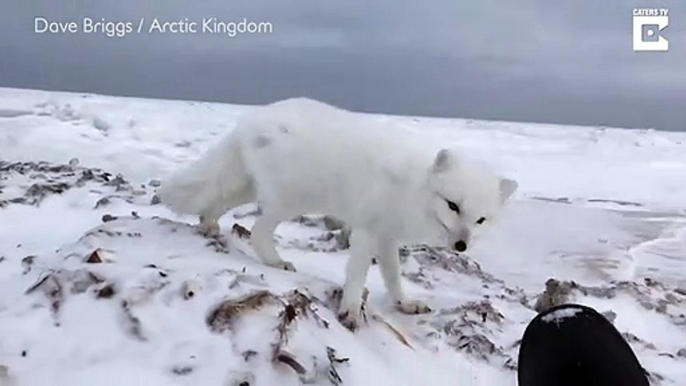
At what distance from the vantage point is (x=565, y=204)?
4.81 m

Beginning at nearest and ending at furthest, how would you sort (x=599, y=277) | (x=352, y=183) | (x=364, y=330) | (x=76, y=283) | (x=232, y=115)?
1. (x=76, y=283)
2. (x=364, y=330)
3. (x=352, y=183)
4. (x=599, y=277)
5. (x=232, y=115)

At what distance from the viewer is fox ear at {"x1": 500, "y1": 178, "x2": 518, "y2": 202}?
181 cm

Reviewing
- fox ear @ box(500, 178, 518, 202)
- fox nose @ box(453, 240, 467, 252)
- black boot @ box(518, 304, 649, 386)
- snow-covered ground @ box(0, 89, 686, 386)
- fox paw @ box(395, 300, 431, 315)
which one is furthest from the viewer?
fox paw @ box(395, 300, 431, 315)

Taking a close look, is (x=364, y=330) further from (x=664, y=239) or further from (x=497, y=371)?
(x=664, y=239)

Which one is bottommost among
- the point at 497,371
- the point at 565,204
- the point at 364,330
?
the point at 565,204

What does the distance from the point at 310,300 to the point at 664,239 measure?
9.42ft

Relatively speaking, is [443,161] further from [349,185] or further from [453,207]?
[349,185]

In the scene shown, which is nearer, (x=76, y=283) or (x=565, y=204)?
(x=76, y=283)

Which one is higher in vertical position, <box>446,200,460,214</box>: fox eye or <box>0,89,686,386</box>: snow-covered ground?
<box>446,200,460,214</box>: fox eye

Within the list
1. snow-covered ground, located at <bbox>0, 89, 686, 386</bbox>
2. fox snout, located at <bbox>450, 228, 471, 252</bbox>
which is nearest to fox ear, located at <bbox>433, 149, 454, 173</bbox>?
fox snout, located at <bbox>450, 228, 471, 252</bbox>

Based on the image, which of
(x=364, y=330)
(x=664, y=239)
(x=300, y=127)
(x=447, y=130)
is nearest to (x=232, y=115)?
(x=447, y=130)

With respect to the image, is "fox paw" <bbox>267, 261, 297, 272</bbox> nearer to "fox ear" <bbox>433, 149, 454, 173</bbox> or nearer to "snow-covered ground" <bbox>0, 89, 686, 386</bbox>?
"snow-covered ground" <bbox>0, 89, 686, 386</bbox>

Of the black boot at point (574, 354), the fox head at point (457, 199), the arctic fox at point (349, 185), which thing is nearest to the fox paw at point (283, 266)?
the arctic fox at point (349, 185)

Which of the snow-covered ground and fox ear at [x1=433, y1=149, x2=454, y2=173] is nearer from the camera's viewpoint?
the snow-covered ground
